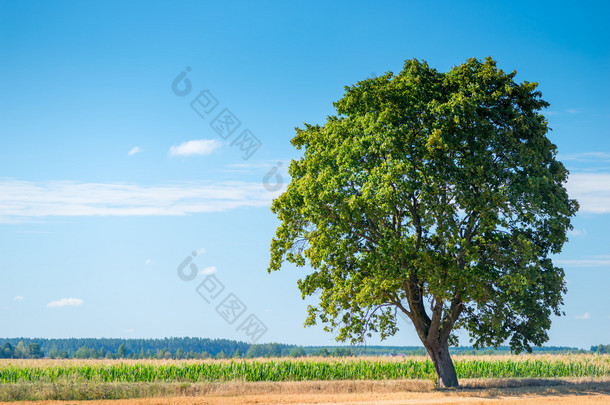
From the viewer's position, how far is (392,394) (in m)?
26.8

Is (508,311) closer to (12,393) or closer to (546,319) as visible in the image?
(546,319)

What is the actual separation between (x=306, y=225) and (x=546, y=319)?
1229cm

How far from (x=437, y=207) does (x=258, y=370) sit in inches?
631

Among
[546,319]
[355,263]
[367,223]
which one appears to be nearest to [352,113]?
[367,223]

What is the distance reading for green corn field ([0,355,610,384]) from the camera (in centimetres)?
3369

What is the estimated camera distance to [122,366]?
3478cm

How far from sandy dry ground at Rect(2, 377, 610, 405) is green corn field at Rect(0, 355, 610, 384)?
11.9 ft

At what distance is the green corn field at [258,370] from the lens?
1326 inches

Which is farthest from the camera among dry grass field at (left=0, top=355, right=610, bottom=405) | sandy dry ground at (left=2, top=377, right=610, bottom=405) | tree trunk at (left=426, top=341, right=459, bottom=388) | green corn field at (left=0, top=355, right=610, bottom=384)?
green corn field at (left=0, top=355, right=610, bottom=384)

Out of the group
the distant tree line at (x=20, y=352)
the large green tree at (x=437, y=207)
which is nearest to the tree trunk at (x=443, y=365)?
the large green tree at (x=437, y=207)

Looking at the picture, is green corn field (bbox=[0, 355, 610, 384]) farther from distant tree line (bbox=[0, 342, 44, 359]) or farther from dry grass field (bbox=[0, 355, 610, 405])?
distant tree line (bbox=[0, 342, 44, 359])

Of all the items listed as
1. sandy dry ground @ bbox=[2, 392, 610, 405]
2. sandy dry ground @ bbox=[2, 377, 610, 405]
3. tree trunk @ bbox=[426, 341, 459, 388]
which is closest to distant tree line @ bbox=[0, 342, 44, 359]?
sandy dry ground @ bbox=[2, 377, 610, 405]

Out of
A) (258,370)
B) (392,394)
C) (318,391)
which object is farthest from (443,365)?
(258,370)

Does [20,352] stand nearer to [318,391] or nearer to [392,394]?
[318,391]
